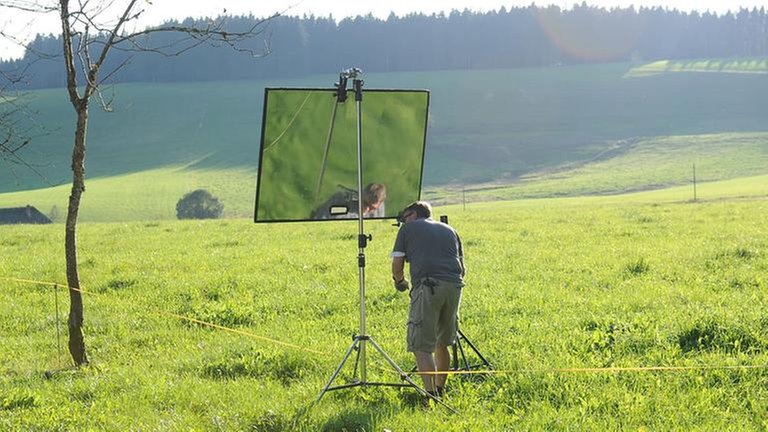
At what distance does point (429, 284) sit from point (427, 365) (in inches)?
31.6

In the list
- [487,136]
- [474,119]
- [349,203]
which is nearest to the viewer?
[349,203]

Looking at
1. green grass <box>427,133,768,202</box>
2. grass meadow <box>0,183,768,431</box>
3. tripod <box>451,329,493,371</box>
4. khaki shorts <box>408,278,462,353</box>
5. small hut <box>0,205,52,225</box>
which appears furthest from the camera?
green grass <box>427,133,768,202</box>

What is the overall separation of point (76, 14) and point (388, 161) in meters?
4.07

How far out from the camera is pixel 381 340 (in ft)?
34.7

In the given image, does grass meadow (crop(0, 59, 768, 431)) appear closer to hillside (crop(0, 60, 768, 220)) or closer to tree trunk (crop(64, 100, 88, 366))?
tree trunk (crop(64, 100, 88, 366))

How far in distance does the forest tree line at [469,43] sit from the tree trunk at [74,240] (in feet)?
458

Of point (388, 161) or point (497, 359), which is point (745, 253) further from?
point (388, 161)

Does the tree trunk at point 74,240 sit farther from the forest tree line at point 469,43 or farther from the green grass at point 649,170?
the forest tree line at point 469,43

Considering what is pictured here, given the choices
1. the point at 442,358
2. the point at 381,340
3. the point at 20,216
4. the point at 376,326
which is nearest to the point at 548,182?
the point at 20,216

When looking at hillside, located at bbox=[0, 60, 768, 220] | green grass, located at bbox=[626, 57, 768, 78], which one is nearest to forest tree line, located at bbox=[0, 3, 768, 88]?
hillside, located at bbox=[0, 60, 768, 220]

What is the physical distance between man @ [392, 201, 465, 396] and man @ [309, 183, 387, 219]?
990 millimetres

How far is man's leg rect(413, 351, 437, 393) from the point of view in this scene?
7.80 metres

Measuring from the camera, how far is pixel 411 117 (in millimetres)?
8992

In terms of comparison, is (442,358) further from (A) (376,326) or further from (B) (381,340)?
(A) (376,326)
